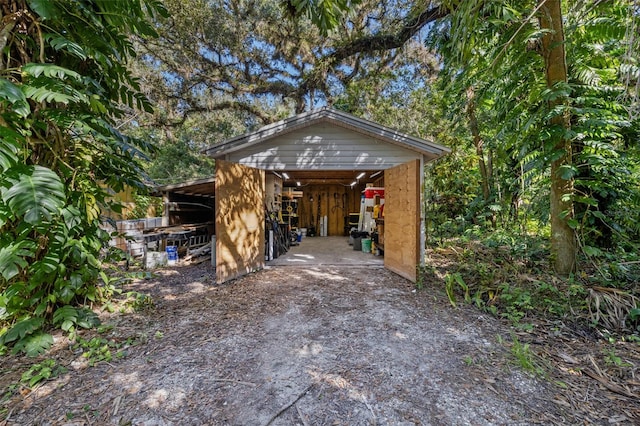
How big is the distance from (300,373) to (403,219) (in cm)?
361

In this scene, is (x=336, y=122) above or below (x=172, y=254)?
above

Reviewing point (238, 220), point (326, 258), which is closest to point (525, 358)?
point (238, 220)

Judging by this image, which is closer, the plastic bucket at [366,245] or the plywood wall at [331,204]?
the plastic bucket at [366,245]

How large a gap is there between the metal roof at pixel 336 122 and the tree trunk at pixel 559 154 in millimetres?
1967

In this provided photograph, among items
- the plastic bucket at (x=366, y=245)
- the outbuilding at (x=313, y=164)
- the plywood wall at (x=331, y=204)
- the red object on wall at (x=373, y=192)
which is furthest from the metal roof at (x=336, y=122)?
the plywood wall at (x=331, y=204)

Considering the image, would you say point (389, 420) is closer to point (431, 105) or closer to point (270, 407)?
point (270, 407)

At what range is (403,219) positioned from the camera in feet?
16.7

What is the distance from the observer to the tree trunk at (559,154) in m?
3.43

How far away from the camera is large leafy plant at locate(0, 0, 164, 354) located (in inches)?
76.4

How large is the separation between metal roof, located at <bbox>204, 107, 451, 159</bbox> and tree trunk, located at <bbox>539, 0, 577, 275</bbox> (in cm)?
197

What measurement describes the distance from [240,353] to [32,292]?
2103mm

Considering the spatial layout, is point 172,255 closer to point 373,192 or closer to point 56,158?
point 56,158

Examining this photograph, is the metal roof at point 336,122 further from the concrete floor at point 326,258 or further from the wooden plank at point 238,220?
the concrete floor at point 326,258

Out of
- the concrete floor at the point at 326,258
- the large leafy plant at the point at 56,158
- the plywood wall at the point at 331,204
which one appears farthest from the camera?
the plywood wall at the point at 331,204
